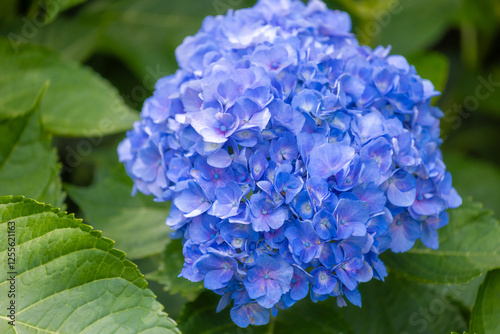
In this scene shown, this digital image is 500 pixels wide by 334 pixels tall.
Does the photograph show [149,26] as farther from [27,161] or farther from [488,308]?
[488,308]

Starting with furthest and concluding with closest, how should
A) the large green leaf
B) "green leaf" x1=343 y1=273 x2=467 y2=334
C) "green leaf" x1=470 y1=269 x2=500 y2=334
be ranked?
"green leaf" x1=343 y1=273 x2=467 y2=334
the large green leaf
"green leaf" x1=470 y1=269 x2=500 y2=334

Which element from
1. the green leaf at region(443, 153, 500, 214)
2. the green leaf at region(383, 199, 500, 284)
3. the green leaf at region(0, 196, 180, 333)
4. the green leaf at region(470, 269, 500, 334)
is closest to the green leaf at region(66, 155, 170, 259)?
the green leaf at region(0, 196, 180, 333)

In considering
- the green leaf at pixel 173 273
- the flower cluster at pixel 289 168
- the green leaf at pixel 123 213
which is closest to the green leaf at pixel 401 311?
the flower cluster at pixel 289 168

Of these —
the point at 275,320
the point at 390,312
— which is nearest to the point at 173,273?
the point at 275,320

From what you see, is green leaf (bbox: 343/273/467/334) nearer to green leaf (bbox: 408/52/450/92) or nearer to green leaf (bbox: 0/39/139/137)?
green leaf (bbox: 408/52/450/92)

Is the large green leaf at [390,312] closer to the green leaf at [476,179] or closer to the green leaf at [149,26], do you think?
the green leaf at [476,179]

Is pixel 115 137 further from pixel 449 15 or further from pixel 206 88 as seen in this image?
pixel 449 15

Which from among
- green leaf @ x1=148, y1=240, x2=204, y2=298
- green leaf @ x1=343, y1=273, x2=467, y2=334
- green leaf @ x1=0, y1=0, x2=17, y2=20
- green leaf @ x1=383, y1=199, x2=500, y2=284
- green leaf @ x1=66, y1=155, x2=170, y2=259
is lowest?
green leaf @ x1=66, y1=155, x2=170, y2=259

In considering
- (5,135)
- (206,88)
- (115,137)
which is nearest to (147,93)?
(115,137)
